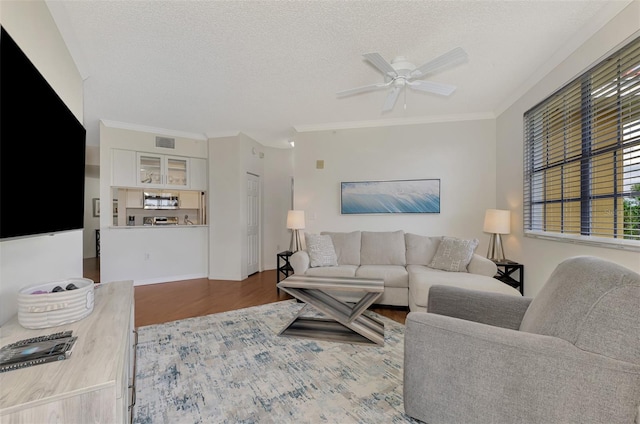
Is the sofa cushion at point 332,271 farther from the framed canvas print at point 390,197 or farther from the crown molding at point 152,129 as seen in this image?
the crown molding at point 152,129

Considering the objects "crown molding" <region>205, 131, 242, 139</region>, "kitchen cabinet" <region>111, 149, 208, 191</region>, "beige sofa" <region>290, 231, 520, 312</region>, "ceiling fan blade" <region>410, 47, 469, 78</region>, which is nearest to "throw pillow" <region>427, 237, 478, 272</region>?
"beige sofa" <region>290, 231, 520, 312</region>

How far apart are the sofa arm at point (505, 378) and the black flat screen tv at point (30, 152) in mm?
1780

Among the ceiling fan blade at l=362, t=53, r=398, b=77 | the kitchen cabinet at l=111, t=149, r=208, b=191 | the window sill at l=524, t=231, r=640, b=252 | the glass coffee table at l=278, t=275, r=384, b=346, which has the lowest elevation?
the glass coffee table at l=278, t=275, r=384, b=346

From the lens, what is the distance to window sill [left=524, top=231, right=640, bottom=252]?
1.81 metres

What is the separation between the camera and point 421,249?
12.0 ft

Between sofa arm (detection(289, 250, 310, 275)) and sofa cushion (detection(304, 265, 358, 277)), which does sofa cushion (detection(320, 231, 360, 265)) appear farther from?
sofa arm (detection(289, 250, 310, 275))

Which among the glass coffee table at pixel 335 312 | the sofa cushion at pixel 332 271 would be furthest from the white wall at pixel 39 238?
the sofa cushion at pixel 332 271

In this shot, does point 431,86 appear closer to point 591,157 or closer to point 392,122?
point 591,157

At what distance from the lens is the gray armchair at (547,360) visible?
97 centimetres

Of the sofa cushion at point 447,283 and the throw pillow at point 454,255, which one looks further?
the throw pillow at point 454,255

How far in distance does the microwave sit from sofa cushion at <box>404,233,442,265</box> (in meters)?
4.27

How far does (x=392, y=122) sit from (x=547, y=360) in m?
3.74

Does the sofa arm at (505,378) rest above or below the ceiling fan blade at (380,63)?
below

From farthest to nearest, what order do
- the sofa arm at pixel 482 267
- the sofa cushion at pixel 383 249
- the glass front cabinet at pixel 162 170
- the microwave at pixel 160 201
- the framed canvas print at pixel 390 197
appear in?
the microwave at pixel 160 201, the glass front cabinet at pixel 162 170, the framed canvas print at pixel 390 197, the sofa cushion at pixel 383 249, the sofa arm at pixel 482 267
